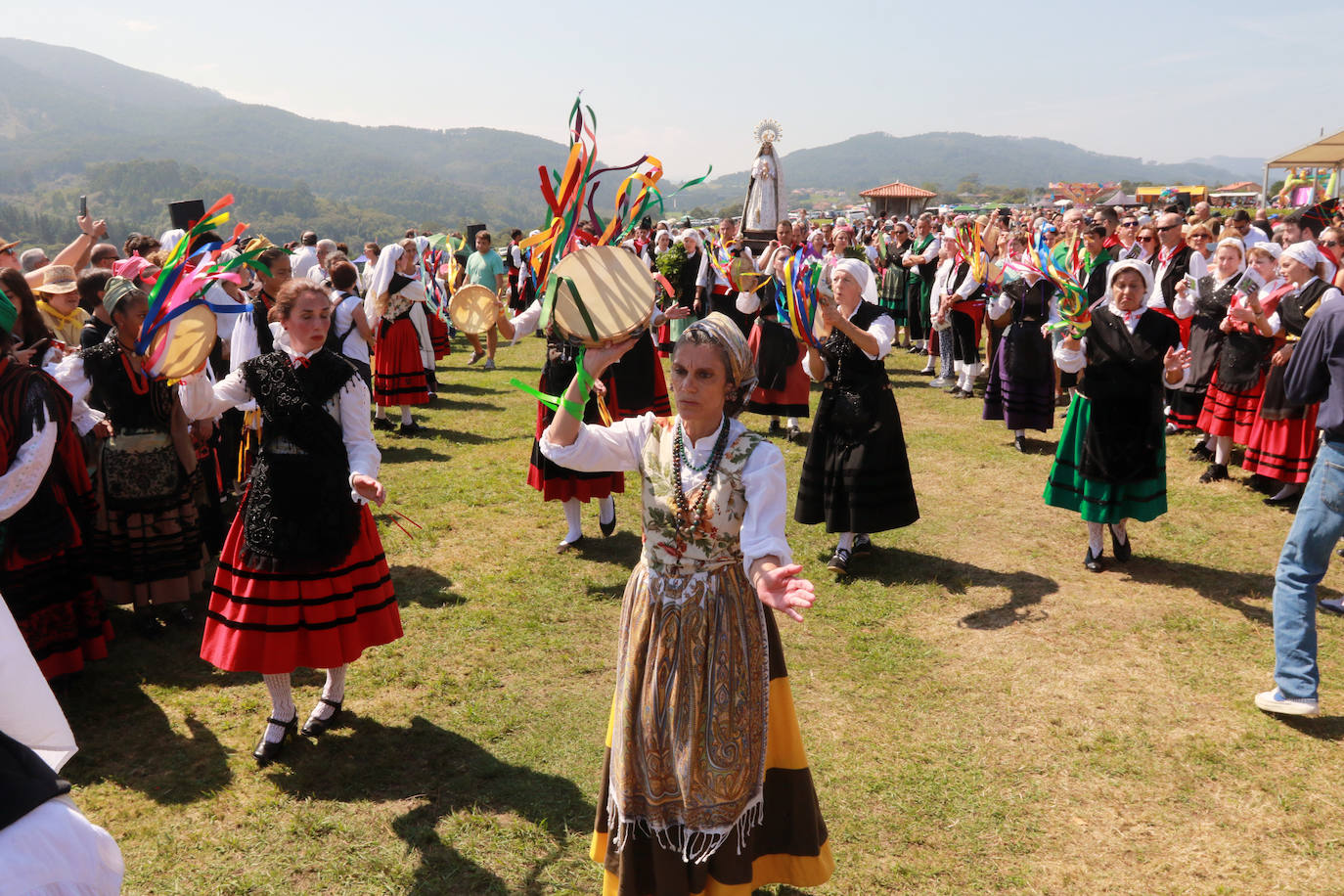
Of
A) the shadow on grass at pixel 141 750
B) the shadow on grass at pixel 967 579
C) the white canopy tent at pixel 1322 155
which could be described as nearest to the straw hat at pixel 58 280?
the shadow on grass at pixel 141 750

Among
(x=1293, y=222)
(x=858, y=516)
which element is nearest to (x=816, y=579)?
(x=858, y=516)

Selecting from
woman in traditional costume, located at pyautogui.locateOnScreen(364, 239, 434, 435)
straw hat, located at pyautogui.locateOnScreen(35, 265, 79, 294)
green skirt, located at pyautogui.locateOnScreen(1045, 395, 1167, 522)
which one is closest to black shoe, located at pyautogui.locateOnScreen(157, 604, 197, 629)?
straw hat, located at pyautogui.locateOnScreen(35, 265, 79, 294)

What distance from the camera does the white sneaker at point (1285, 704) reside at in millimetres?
4289

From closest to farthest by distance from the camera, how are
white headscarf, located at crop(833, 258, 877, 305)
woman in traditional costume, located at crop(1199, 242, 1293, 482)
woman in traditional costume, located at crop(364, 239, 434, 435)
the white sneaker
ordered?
1. the white sneaker
2. white headscarf, located at crop(833, 258, 877, 305)
3. woman in traditional costume, located at crop(1199, 242, 1293, 482)
4. woman in traditional costume, located at crop(364, 239, 434, 435)

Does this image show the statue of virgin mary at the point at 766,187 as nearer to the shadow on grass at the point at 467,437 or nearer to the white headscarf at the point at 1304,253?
the shadow on grass at the point at 467,437

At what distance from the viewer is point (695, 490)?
2.80 meters

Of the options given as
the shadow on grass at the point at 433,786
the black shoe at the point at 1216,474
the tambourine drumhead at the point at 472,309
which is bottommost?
the shadow on grass at the point at 433,786

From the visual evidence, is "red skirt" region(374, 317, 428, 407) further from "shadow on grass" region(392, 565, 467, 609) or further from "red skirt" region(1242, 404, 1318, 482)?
"red skirt" region(1242, 404, 1318, 482)

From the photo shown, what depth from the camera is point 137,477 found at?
523 cm

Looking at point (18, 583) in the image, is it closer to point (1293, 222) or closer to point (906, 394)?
point (906, 394)

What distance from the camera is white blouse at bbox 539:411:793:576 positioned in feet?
8.55

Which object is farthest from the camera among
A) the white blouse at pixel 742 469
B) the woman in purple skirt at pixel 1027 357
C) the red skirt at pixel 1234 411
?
the woman in purple skirt at pixel 1027 357

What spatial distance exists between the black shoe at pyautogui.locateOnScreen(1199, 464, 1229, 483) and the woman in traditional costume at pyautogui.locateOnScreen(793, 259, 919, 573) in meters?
3.71

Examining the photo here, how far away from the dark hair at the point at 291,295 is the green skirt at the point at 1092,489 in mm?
4999
